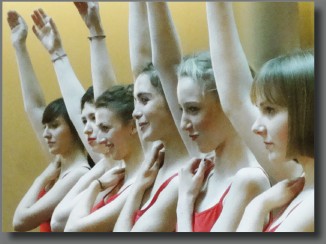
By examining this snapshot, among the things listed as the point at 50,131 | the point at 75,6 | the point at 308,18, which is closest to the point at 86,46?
the point at 75,6

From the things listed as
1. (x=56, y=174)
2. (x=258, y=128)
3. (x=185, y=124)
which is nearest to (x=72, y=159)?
(x=56, y=174)

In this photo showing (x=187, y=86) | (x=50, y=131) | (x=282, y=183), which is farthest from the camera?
(x=50, y=131)

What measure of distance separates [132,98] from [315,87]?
22.1 inches

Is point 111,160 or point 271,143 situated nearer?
point 271,143

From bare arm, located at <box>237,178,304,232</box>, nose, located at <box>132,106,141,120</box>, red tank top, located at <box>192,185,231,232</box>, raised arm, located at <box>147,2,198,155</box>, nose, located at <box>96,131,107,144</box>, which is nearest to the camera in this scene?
bare arm, located at <box>237,178,304,232</box>

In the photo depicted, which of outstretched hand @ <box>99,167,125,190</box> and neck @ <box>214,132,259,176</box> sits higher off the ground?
neck @ <box>214,132,259,176</box>

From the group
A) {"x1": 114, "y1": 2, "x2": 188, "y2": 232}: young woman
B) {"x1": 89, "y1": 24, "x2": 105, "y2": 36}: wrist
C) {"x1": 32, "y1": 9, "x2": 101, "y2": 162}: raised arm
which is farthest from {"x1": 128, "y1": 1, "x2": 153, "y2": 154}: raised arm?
{"x1": 32, "y1": 9, "x2": 101, "y2": 162}: raised arm

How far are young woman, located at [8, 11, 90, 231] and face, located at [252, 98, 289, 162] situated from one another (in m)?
0.70

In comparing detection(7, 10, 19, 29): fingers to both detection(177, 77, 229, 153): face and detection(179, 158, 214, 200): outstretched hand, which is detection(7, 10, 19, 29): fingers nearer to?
detection(177, 77, 229, 153): face

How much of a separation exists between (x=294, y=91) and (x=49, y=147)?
0.88 metres

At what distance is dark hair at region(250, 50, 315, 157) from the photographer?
192cm

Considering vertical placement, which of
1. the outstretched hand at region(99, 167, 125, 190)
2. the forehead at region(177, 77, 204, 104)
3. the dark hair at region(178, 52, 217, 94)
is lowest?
the outstretched hand at region(99, 167, 125, 190)

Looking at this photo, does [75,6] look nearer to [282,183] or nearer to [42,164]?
[42,164]

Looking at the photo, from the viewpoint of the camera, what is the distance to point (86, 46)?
93.3 inches
